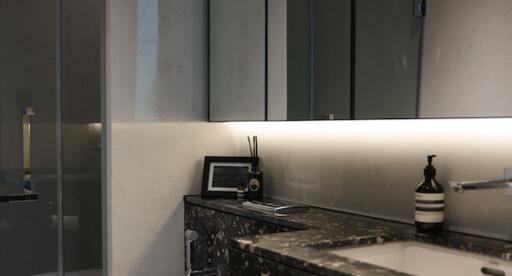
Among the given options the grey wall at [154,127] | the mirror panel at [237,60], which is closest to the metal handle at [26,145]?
the grey wall at [154,127]

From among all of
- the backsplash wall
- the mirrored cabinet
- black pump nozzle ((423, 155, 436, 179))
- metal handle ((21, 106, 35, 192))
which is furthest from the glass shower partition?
black pump nozzle ((423, 155, 436, 179))

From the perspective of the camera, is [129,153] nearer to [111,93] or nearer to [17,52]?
[111,93]

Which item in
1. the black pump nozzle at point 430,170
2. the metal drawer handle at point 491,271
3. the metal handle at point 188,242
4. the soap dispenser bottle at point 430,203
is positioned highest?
the black pump nozzle at point 430,170

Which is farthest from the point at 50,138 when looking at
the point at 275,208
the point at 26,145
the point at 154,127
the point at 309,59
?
the point at 309,59

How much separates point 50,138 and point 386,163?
5.25 ft

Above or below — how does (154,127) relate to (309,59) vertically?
below

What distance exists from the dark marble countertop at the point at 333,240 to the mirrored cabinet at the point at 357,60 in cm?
A: 39

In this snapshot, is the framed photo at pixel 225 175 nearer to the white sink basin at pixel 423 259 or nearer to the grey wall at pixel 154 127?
the grey wall at pixel 154 127

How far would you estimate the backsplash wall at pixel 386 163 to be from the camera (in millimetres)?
1727

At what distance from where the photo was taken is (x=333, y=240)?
172cm

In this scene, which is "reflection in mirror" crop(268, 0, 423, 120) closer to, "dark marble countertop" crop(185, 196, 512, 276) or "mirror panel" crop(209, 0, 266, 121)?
"mirror panel" crop(209, 0, 266, 121)

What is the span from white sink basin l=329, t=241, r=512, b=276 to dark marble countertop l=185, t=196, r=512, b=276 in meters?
0.02

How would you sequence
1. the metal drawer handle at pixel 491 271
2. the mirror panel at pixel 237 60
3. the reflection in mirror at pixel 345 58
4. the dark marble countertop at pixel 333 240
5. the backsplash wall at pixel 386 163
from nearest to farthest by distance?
the dark marble countertop at pixel 333 240
the metal drawer handle at pixel 491 271
the backsplash wall at pixel 386 163
the reflection in mirror at pixel 345 58
the mirror panel at pixel 237 60

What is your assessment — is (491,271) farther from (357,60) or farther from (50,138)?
(50,138)
